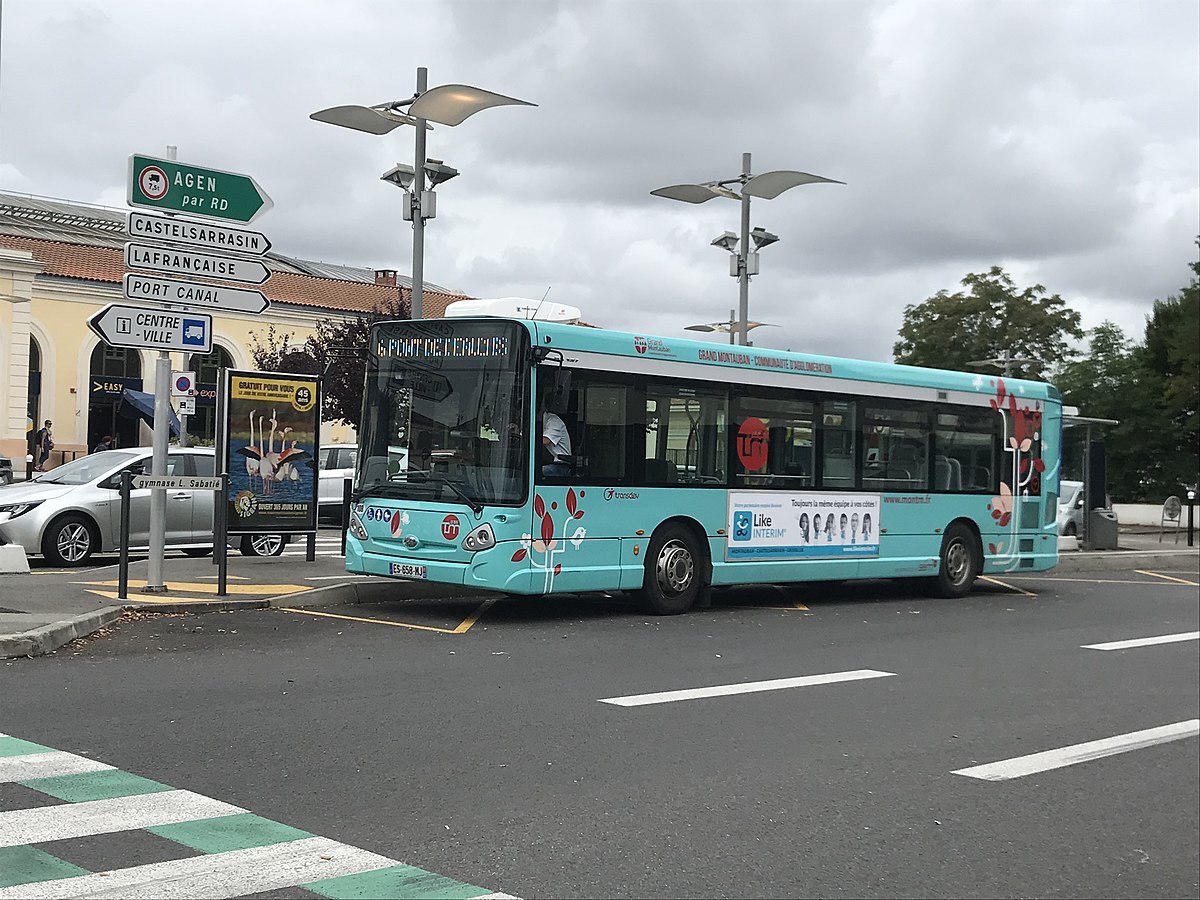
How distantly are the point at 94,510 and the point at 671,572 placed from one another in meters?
7.50

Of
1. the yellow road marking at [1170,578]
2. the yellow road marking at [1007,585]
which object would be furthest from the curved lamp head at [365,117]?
the yellow road marking at [1170,578]

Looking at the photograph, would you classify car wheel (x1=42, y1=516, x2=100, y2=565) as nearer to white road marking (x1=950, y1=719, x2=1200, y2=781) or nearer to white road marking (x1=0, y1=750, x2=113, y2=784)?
white road marking (x1=0, y1=750, x2=113, y2=784)

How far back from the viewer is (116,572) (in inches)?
612

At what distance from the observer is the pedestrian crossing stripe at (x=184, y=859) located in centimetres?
479

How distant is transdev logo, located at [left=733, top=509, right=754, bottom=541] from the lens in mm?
14844

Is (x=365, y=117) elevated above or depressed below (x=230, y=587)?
above

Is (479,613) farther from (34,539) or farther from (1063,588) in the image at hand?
(1063,588)

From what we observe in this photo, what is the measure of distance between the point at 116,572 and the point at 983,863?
12.1 meters

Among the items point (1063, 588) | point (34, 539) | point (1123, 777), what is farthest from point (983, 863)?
point (1063, 588)

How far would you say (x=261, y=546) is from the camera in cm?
1889

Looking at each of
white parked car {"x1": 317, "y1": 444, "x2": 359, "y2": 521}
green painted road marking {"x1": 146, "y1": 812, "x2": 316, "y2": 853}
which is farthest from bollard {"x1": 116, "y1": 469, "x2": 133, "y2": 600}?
white parked car {"x1": 317, "y1": 444, "x2": 359, "y2": 521}

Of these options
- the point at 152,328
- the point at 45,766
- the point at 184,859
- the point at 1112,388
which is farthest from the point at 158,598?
the point at 1112,388

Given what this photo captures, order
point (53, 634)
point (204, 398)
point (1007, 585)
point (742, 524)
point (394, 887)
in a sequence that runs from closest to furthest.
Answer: point (394, 887) < point (53, 634) < point (742, 524) < point (1007, 585) < point (204, 398)

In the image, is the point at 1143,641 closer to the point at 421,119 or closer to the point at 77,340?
the point at 421,119
